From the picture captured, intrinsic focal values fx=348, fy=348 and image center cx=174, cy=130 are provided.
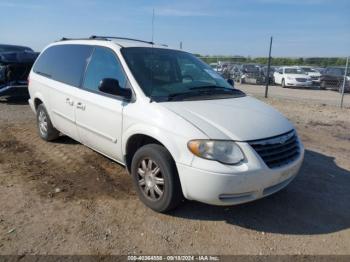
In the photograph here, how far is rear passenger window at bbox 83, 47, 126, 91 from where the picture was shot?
4301mm

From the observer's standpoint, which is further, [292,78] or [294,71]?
[294,71]

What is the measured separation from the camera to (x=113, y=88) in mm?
3992

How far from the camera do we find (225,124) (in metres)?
3.53

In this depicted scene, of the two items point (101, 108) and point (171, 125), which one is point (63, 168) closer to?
point (101, 108)

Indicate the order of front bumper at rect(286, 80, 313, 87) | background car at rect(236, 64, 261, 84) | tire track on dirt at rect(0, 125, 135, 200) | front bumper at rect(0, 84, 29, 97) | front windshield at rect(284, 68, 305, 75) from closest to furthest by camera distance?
tire track on dirt at rect(0, 125, 135, 200), front bumper at rect(0, 84, 29, 97), front bumper at rect(286, 80, 313, 87), front windshield at rect(284, 68, 305, 75), background car at rect(236, 64, 261, 84)

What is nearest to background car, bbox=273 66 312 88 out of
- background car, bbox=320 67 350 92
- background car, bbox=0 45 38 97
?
background car, bbox=320 67 350 92

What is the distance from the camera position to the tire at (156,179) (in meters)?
3.53

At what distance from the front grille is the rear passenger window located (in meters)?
1.77

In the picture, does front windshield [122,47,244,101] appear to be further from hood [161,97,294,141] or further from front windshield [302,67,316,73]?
front windshield [302,67,316,73]

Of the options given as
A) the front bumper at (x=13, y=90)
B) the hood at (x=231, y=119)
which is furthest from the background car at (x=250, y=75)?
the hood at (x=231, y=119)

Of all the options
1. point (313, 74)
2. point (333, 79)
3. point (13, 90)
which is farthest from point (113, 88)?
point (313, 74)

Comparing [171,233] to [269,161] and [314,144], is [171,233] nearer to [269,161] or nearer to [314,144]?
[269,161]

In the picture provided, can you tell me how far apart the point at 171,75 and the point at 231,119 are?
1192mm

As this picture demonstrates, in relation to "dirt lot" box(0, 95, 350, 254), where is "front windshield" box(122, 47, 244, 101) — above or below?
above
